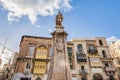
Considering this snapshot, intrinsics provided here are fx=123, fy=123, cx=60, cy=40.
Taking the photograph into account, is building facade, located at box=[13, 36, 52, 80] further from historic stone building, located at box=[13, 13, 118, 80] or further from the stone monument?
the stone monument

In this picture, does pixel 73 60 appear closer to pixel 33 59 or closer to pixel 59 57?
pixel 33 59

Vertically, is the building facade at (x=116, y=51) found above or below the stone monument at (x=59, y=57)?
above

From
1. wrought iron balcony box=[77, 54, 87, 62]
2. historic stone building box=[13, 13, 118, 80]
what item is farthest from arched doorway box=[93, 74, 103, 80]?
wrought iron balcony box=[77, 54, 87, 62]

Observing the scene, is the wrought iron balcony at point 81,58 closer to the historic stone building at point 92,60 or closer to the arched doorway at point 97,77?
the historic stone building at point 92,60

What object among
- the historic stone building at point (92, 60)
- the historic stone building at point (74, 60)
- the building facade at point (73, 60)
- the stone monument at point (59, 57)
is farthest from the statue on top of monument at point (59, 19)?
the historic stone building at point (92, 60)

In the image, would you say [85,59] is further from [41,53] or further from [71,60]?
[41,53]

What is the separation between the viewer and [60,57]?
8.51 m

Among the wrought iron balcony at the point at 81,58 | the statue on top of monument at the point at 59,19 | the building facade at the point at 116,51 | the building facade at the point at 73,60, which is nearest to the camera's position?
the statue on top of monument at the point at 59,19

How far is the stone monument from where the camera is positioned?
7.62 m

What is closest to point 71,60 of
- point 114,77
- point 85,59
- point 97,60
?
point 85,59

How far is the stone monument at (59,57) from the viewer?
7.62 meters

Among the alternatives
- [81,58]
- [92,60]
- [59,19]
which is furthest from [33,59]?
[59,19]

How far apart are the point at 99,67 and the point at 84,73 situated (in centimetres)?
401

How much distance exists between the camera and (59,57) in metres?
8.50
